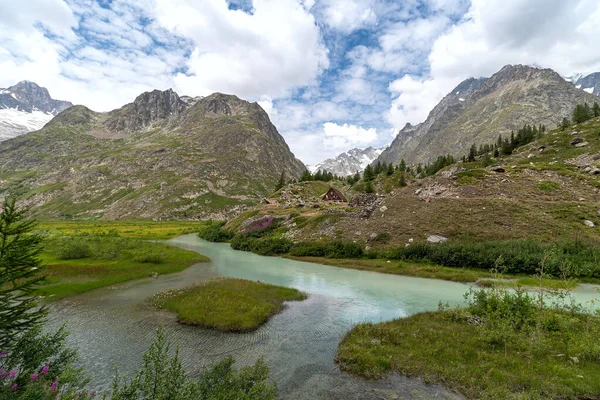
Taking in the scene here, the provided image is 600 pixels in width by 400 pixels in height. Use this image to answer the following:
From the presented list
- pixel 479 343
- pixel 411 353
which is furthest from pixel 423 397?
pixel 479 343

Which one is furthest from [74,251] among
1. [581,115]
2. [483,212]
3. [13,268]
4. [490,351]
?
[581,115]

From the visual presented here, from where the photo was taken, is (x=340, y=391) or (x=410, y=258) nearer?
(x=340, y=391)

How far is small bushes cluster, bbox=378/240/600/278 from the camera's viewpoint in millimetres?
35688

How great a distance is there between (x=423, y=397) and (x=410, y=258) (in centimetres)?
3772

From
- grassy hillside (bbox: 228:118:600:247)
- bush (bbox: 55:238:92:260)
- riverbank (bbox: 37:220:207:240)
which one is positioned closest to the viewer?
bush (bbox: 55:238:92:260)

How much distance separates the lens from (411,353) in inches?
677

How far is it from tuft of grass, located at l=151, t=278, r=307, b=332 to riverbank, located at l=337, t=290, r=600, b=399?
861cm

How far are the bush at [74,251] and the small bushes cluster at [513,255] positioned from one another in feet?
181

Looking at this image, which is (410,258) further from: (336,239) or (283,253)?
(283,253)

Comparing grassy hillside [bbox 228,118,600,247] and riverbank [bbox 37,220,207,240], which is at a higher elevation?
grassy hillside [bbox 228,118,600,247]

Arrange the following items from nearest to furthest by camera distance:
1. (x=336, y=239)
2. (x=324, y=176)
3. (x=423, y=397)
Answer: (x=423, y=397) → (x=336, y=239) → (x=324, y=176)

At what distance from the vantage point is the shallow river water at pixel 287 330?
14500mm

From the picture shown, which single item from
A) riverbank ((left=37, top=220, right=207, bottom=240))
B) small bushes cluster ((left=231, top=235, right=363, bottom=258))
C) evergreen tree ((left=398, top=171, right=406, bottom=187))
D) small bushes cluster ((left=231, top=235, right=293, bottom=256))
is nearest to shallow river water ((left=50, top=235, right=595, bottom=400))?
small bushes cluster ((left=231, top=235, right=363, bottom=258))

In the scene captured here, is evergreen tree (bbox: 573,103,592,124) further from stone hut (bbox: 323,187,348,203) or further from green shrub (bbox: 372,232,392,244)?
green shrub (bbox: 372,232,392,244)
